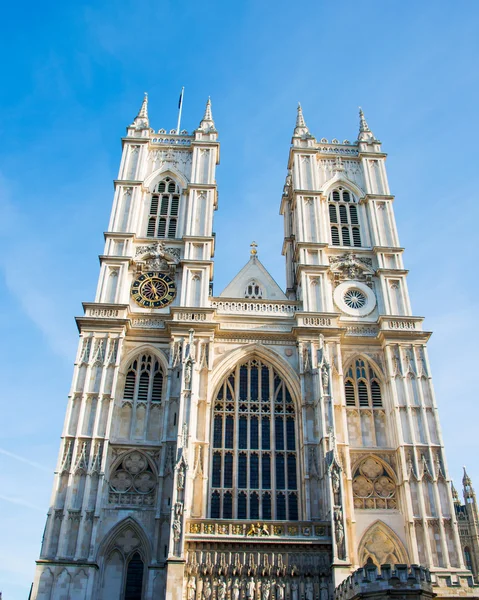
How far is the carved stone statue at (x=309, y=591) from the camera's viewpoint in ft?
67.0

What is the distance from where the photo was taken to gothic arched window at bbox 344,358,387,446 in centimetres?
2591

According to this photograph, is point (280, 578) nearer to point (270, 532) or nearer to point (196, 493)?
point (270, 532)

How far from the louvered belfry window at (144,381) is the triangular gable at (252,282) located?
577cm

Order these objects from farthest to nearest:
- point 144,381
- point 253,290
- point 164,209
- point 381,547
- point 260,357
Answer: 1. point 164,209
2. point 253,290
3. point 260,357
4. point 144,381
5. point 381,547

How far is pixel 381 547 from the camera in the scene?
23.4m

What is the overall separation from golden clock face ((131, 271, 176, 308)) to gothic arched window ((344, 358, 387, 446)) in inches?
363

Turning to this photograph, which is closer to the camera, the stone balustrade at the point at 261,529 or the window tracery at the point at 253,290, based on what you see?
the stone balustrade at the point at 261,529

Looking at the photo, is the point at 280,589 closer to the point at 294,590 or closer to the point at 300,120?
the point at 294,590

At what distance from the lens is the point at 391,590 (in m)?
16.5

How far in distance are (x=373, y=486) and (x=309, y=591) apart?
223 inches

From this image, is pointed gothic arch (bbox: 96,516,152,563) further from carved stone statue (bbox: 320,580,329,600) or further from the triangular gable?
the triangular gable

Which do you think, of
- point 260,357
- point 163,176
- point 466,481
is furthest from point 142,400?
point 466,481

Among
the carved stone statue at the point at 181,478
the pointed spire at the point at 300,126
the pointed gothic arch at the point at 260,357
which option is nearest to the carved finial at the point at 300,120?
the pointed spire at the point at 300,126

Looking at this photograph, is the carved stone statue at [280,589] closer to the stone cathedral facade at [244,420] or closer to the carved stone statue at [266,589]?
the stone cathedral facade at [244,420]
